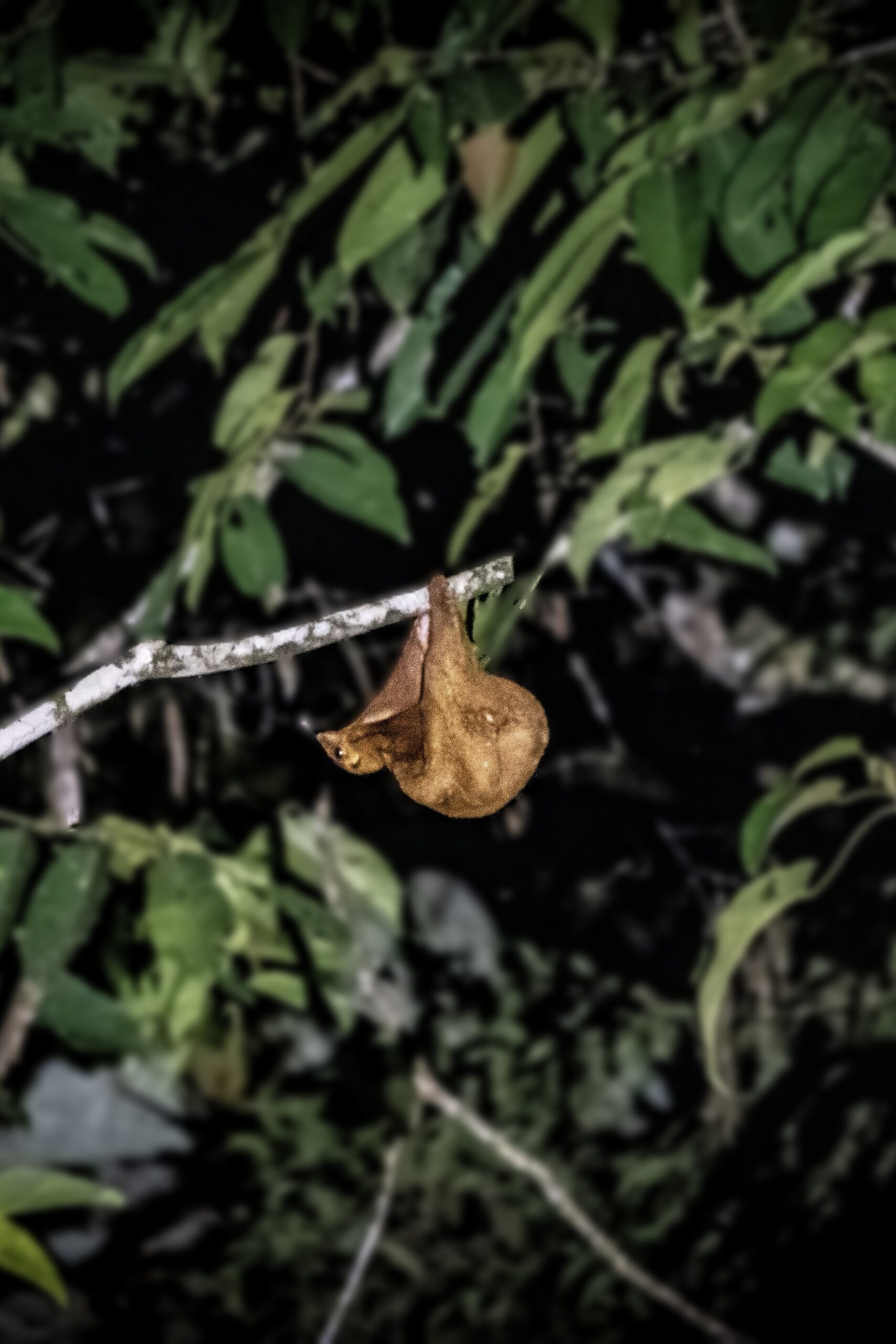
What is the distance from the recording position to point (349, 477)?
86 cm

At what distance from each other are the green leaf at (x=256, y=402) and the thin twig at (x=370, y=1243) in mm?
526

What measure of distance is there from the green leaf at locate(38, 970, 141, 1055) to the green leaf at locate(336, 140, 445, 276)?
536 millimetres

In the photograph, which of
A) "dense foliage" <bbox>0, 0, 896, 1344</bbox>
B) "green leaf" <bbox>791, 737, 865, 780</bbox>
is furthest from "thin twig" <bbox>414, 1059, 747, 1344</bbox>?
"green leaf" <bbox>791, 737, 865, 780</bbox>

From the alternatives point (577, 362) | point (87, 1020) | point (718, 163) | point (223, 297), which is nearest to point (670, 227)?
point (718, 163)

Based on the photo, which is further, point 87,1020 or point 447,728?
point 87,1020

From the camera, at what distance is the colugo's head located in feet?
0.77

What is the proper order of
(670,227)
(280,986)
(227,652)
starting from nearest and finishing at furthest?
(227,652) → (670,227) → (280,986)

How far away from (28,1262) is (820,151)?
0.91 meters

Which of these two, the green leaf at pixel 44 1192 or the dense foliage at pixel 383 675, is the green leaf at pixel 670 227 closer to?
the dense foliage at pixel 383 675

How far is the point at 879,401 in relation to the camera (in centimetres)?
81

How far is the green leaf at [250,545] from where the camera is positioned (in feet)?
2.81

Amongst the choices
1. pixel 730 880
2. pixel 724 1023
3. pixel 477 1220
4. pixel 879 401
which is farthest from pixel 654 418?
pixel 477 1220

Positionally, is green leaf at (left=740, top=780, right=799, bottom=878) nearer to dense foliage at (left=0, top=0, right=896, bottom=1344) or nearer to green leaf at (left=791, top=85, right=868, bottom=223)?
dense foliage at (left=0, top=0, right=896, bottom=1344)

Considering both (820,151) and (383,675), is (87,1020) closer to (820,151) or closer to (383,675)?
(383,675)
